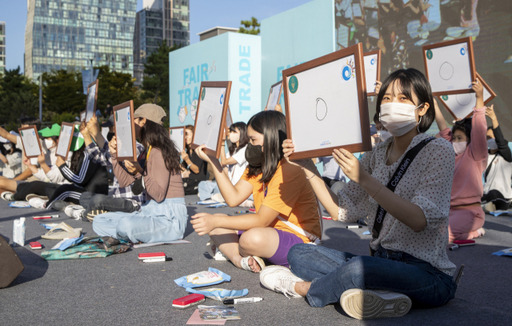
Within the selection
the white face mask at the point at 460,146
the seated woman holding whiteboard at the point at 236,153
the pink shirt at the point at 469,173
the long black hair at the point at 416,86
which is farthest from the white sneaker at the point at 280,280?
the seated woman holding whiteboard at the point at 236,153

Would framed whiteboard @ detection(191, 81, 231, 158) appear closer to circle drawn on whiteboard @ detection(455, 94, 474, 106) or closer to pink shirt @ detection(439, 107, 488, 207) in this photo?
pink shirt @ detection(439, 107, 488, 207)

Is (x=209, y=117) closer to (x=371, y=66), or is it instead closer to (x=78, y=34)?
(x=371, y=66)

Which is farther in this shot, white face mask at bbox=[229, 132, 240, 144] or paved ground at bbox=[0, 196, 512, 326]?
white face mask at bbox=[229, 132, 240, 144]

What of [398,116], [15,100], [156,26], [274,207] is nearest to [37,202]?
[274,207]

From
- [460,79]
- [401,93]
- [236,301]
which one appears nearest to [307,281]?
[236,301]

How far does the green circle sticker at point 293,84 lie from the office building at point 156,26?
399 ft

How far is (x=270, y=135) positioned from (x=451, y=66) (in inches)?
123

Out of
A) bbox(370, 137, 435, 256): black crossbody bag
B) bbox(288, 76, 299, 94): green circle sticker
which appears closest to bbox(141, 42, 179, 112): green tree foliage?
bbox(288, 76, 299, 94): green circle sticker

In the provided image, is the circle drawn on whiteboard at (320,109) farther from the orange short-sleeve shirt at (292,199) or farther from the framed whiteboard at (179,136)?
the framed whiteboard at (179,136)

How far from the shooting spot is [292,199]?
12.8ft

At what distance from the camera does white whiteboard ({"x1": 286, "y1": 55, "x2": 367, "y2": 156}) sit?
9.74ft

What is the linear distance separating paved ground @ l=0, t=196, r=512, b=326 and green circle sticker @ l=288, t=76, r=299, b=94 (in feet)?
4.38

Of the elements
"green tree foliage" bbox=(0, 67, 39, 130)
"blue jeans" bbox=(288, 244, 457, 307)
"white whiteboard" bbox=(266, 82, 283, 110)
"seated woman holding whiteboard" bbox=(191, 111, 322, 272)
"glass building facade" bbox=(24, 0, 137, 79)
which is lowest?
"blue jeans" bbox=(288, 244, 457, 307)


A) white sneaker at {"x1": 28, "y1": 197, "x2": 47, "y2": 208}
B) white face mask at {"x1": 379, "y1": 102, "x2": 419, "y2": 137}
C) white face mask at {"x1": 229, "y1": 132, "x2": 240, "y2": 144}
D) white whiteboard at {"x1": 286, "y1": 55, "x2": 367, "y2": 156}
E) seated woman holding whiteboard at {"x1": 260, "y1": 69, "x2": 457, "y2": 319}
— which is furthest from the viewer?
white face mask at {"x1": 229, "y1": 132, "x2": 240, "y2": 144}
